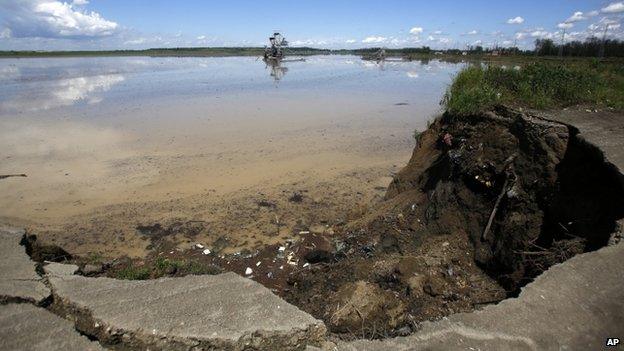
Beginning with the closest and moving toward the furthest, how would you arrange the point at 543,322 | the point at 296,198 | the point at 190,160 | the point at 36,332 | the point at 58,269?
the point at 543,322
the point at 36,332
the point at 58,269
the point at 296,198
the point at 190,160

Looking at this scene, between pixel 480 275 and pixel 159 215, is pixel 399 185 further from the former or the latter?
pixel 159 215

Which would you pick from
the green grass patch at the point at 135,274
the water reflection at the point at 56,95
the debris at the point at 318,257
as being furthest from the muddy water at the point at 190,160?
the green grass patch at the point at 135,274

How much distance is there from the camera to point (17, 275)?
13.1 ft

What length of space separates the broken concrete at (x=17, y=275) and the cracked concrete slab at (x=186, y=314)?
0.15 meters

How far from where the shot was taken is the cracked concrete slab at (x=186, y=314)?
3.09 metres

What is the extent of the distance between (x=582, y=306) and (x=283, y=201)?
590 cm

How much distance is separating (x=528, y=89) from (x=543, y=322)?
5257 mm

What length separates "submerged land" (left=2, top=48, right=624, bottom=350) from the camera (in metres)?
3.41

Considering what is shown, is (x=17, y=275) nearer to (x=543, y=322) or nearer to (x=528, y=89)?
(x=543, y=322)

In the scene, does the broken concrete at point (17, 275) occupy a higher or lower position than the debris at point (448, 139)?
lower

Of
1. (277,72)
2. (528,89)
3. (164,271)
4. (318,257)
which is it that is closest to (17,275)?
(164,271)

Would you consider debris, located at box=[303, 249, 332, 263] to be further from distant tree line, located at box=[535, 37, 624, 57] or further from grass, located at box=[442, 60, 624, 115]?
distant tree line, located at box=[535, 37, 624, 57]

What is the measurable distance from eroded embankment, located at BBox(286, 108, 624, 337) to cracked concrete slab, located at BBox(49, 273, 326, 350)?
0.96 meters

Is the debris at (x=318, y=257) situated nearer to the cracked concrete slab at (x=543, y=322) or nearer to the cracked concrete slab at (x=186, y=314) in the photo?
the cracked concrete slab at (x=186, y=314)
